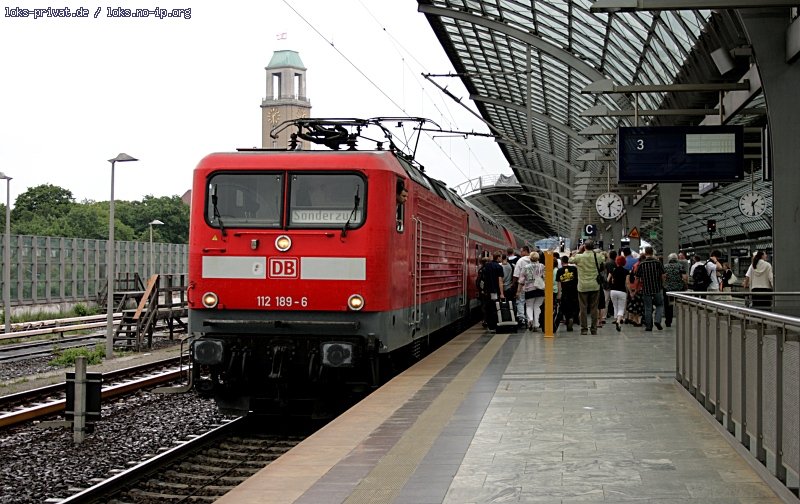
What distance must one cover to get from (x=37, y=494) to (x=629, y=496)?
515cm

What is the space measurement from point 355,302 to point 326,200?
4.00 feet

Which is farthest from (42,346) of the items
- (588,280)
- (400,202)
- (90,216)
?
(90,216)

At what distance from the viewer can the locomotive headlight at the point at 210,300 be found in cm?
1151

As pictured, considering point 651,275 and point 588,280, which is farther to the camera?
point 651,275

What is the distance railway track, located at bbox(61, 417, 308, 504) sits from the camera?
27.9ft

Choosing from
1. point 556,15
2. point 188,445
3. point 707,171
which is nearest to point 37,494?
point 188,445

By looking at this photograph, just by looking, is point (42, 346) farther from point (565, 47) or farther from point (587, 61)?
point (587, 61)

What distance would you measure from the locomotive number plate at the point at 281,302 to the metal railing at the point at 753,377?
4.09 metres

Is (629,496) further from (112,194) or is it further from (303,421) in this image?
(112,194)

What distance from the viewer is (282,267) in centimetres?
1139

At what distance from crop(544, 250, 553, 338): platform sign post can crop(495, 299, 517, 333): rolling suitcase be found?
1485mm

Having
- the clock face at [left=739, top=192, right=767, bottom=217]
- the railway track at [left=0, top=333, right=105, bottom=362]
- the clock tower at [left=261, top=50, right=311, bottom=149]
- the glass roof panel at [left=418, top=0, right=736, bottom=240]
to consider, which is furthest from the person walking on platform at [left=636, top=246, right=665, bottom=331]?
the clock tower at [left=261, top=50, right=311, bottom=149]

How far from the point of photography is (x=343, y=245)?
11.4 m

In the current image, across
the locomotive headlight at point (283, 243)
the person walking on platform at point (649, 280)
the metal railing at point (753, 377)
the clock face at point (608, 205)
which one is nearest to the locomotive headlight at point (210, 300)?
the locomotive headlight at point (283, 243)
